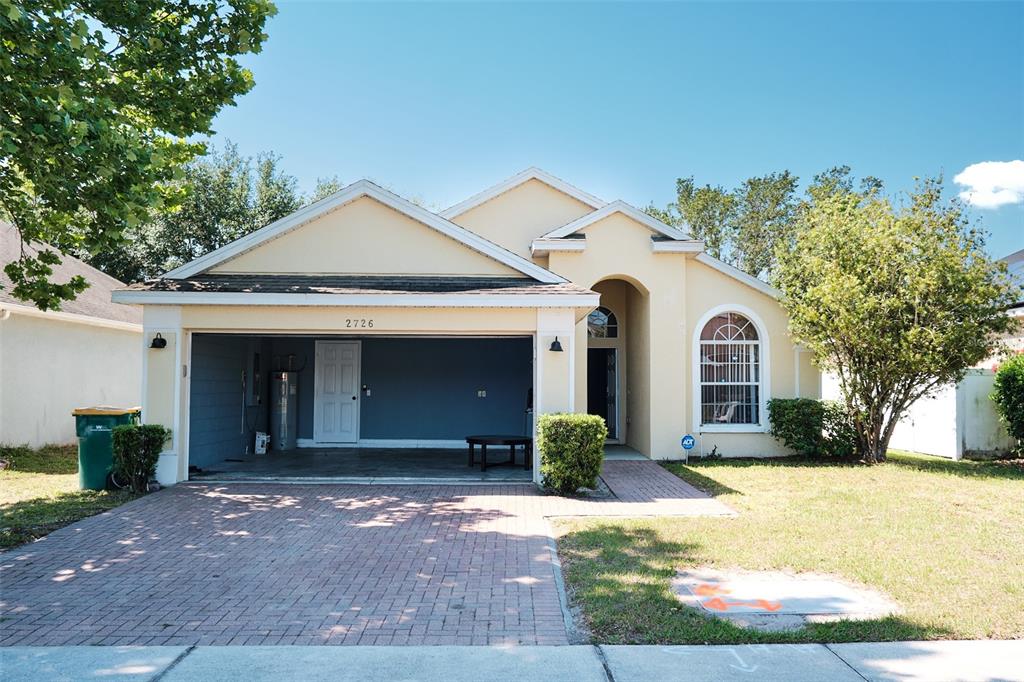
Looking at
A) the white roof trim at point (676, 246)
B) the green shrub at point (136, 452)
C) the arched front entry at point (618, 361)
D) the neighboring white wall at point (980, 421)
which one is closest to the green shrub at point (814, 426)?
the neighboring white wall at point (980, 421)

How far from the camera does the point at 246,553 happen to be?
23.0 feet

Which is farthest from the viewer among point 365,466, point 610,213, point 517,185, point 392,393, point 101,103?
point 517,185

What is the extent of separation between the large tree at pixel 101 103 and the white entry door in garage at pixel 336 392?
236 inches

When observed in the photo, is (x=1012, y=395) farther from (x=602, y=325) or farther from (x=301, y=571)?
(x=301, y=571)

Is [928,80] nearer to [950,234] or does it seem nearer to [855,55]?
[855,55]

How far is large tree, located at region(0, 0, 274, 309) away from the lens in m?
7.49

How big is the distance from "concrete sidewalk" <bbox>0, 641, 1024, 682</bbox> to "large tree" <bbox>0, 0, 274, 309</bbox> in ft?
18.1

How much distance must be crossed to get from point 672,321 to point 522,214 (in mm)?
4696

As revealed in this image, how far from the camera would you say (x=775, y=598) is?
566 cm

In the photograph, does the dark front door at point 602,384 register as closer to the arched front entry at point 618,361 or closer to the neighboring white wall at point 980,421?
the arched front entry at point 618,361

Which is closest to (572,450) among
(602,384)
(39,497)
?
(602,384)

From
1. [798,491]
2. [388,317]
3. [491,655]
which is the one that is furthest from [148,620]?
[798,491]

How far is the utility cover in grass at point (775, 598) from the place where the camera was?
5.23m

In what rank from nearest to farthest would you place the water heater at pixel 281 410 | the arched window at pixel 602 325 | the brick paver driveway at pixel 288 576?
the brick paver driveway at pixel 288 576 < the water heater at pixel 281 410 < the arched window at pixel 602 325
